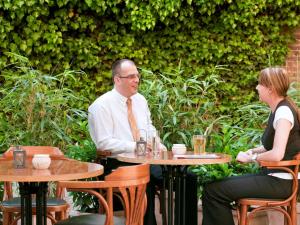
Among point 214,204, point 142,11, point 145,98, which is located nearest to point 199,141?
point 214,204

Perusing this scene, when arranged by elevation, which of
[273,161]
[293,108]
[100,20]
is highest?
[100,20]

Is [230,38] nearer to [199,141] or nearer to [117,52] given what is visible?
[117,52]

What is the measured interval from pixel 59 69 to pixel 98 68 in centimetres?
49

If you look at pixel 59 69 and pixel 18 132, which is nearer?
pixel 18 132

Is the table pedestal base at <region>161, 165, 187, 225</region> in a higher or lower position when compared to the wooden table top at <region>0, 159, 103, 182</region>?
lower

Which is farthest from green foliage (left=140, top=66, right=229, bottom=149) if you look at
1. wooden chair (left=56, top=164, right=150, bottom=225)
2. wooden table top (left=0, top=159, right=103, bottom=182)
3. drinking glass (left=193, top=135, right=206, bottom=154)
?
wooden chair (left=56, top=164, right=150, bottom=225)

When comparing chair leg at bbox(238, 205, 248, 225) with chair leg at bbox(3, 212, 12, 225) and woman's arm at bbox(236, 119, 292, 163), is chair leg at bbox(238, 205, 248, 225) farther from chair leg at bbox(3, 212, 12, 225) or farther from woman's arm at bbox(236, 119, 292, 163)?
chair leg at bbox(3, 212, 12, 225)

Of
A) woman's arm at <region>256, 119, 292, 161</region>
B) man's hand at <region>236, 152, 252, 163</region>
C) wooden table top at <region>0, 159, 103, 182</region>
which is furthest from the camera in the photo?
man's hand at <region>236, 152, 252, 163</region>

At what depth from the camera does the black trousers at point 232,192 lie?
471 cm

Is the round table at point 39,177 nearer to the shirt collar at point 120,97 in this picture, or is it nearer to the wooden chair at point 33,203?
the wooden chair at point 33,203

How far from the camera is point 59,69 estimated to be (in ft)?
28.6

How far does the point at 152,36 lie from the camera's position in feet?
29.6

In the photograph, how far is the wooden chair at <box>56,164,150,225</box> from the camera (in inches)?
145

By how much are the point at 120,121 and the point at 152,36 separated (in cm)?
379
